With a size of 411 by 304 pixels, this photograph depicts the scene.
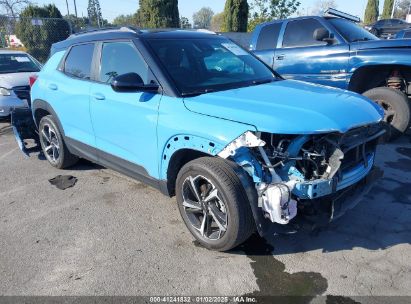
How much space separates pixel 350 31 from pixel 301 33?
845mm

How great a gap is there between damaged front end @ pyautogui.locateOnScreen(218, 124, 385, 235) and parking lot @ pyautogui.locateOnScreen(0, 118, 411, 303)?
0.46 meters

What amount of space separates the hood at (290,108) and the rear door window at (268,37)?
4.08 metres

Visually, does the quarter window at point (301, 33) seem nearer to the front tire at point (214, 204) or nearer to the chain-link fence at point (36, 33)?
the front tire at point (214, 204)

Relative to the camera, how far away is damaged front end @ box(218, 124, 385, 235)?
108 inches

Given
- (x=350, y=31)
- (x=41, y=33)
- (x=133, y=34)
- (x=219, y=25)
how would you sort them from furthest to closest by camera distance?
(x=219, y=25), (x=41, y=33), (x=350, y=31), (x=133, y=34)

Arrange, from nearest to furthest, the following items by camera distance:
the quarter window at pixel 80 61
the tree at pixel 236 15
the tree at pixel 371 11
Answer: the quarter window at pixel 80 61 → the tree at pixel 236 15 → the tree at pixel 371 11

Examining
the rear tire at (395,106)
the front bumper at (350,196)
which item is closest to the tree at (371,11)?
the rear tire at (395,106)

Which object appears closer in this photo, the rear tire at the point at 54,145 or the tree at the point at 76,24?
the rear tire at the point at 54,145

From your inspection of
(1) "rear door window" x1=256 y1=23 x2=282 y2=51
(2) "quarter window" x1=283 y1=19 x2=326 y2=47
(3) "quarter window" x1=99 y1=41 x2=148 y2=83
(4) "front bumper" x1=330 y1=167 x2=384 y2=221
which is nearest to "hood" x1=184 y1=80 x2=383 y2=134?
(4) "front bumper" x1=330 y1=167 x2=384 y2=221

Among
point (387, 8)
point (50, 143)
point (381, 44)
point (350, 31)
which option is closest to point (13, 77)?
point (50, 143)

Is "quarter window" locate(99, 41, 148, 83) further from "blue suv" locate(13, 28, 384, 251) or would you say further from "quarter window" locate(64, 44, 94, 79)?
"quarter window" locate(64, 44, 94, 79)

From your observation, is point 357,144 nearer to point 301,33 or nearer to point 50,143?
point 50,143

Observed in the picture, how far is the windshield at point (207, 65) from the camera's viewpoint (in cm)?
357

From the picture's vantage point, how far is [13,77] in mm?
8578
